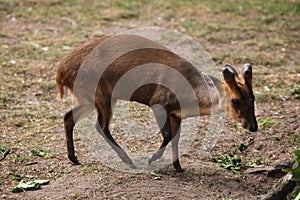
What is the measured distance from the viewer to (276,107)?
311 inches

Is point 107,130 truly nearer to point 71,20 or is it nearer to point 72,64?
point 72,64

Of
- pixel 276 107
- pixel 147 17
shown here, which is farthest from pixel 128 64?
pixel 147 17

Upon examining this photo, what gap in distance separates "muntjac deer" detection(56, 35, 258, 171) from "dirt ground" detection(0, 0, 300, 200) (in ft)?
1.38


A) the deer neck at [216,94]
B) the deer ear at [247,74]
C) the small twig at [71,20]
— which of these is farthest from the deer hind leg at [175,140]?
the small twig at [71,20]

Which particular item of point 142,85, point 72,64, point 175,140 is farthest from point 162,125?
point 72,64

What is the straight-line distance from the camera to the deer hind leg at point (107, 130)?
6180mm

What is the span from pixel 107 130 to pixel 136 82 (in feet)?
2.13

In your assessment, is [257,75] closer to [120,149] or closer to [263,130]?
[263,130]

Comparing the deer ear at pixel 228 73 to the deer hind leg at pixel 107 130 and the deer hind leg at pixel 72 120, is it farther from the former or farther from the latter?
the deer hind leg at pixel 72 120

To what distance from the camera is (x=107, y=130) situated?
6.38 m

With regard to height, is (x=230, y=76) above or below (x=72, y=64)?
above

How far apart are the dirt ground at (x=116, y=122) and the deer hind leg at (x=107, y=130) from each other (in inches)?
9.3

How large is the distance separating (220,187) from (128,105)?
247 centimetres

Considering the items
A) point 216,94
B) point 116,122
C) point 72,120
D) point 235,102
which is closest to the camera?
point 235,102
